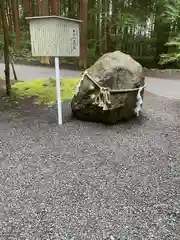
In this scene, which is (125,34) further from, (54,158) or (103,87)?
(54,158)

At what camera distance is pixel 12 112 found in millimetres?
4750

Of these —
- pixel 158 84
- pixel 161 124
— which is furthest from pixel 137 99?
pixel 158 84

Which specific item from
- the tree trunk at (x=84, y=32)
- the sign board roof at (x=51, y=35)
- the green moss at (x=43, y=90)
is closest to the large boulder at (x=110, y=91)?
the sign board roof at (x=51, y=35)

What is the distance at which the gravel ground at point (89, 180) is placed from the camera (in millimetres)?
1960

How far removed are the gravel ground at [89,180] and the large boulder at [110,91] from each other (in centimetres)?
20

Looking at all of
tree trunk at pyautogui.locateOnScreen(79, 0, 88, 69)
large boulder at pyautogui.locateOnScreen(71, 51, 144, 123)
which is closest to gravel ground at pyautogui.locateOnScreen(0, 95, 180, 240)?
large boulder at pyautogui.locateOnScreen(71, 51, 144, 123)

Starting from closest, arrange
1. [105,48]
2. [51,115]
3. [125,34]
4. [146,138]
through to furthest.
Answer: [146,138] < [51,115] < [105,48] < [125,34]

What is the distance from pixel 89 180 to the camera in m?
2.58

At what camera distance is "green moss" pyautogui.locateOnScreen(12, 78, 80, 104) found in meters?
5.66

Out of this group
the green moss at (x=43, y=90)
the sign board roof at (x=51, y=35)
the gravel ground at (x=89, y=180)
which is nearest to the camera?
the gravel ground at (x=89, y=180)

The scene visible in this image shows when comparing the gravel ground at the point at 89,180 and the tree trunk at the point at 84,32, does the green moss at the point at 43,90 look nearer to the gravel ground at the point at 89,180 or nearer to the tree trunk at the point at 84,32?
the gravel ground at the point at 89,180

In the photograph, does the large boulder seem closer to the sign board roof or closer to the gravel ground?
the gravel ground

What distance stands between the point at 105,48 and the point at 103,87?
7652 mm

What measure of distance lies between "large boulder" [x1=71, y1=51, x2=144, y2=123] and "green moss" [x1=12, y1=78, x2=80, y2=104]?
55.3 inches
